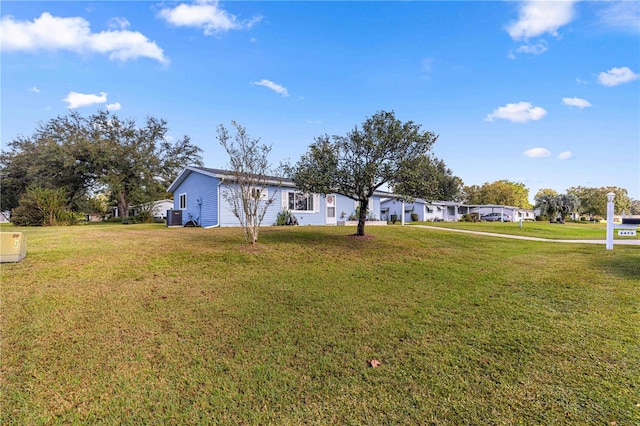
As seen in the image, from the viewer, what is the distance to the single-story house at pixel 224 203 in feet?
54.9

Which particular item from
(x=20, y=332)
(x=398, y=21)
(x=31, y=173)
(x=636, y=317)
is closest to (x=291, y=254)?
(x=20, y=332)

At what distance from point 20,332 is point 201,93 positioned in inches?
588

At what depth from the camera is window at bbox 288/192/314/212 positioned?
19.0 m

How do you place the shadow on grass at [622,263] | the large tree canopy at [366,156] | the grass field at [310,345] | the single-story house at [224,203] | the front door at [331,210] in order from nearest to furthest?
the grass field at [310,345] < the shadow on grass at [622,263] < the large tree canopy at [366,156] < the single-story house at [224,203] < the front door at [331,210]

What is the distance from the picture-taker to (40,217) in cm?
1773

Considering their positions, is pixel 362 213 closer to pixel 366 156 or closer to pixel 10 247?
pixel 366 156

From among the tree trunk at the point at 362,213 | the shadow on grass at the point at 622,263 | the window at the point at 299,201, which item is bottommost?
the shadow on grass at the point at 622,263

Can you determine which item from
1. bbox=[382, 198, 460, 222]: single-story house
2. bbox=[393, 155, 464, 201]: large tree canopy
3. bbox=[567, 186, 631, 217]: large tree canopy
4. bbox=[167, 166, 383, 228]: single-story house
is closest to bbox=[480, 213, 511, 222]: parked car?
bbox=[382, 198, 460, 222]: single-story house

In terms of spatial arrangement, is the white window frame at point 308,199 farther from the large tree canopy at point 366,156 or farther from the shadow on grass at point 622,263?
the shadow on grass at point 622,263

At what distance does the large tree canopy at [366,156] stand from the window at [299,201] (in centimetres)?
833

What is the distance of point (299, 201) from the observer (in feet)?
63.1

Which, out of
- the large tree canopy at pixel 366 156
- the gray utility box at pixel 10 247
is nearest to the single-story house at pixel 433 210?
the large tree canopy at pixel 366 156

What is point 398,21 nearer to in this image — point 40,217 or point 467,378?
point 467,378

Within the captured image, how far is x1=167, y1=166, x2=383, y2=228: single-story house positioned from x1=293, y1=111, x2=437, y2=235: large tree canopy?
5.32 metres
